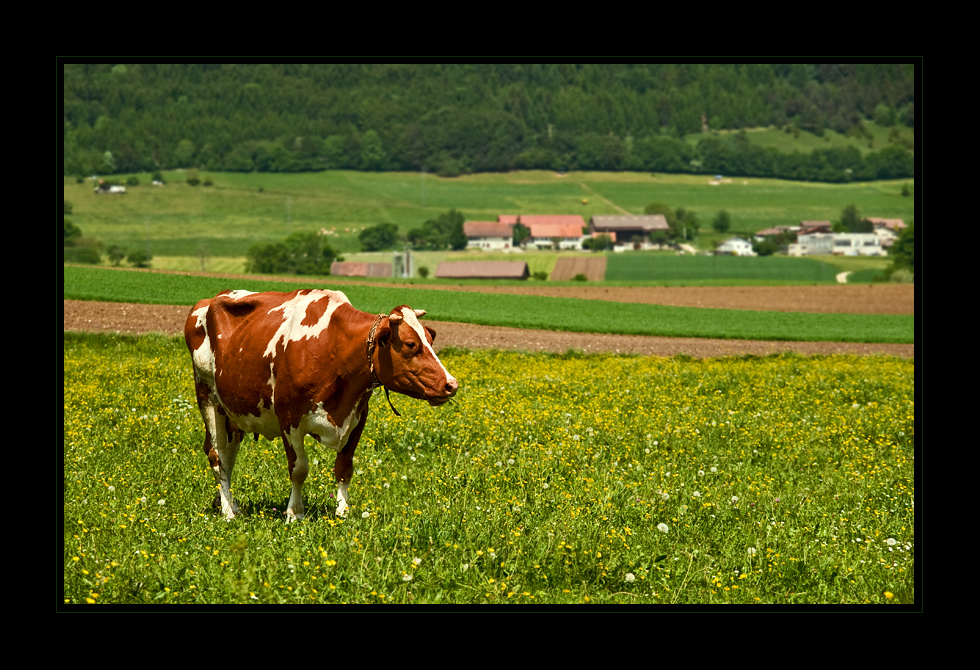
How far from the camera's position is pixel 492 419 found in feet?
51.7

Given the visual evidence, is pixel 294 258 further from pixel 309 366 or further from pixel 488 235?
pixel 309 366

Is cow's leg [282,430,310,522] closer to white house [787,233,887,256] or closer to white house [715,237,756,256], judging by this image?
white house [787,233,887,256]

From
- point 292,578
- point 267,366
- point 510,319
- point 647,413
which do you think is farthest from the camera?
point 510,319

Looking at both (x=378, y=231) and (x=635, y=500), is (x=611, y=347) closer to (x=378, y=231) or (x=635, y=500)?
(x=635, y=500)

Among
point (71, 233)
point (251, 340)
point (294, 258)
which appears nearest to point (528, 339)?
point (251, 340)

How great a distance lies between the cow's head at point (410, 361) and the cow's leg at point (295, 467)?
1266 millimetres

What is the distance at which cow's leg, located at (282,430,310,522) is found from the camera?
30.8 ft

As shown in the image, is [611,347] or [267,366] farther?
[611,347]

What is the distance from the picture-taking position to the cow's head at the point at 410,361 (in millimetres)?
8617

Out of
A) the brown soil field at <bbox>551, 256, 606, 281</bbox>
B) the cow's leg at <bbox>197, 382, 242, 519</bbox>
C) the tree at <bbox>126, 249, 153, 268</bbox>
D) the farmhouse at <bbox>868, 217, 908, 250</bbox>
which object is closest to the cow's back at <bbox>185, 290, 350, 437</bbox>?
the cow's leg at <bbox>197, 382, 242, 519</bbox>

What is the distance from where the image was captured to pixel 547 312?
51.6 m
